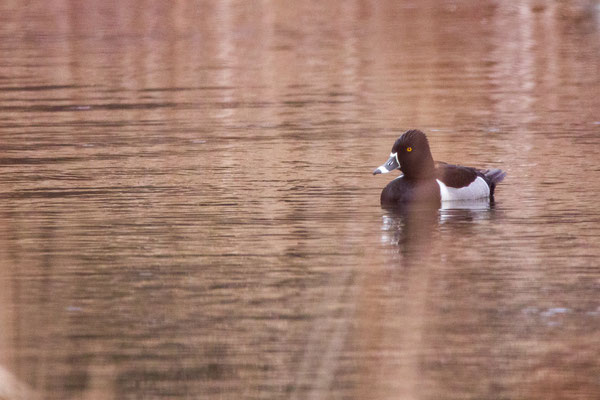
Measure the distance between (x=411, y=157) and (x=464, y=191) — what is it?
0.63 meters

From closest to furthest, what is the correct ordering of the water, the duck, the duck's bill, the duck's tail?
the water, the duck, the duck's bill, the duck's tail

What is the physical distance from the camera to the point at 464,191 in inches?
567

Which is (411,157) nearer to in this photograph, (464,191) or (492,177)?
(464,191)

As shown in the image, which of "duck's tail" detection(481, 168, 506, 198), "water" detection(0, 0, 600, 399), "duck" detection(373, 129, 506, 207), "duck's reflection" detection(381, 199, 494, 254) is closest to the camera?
"water" detection(0, 0, 600, 399)

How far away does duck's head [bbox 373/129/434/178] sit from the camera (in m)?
14.4

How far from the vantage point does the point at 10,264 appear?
11.6 m

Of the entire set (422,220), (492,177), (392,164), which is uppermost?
(392,164)

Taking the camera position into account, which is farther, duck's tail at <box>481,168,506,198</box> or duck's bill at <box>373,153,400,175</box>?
duck's tail at <box>481,168,506,198</box>

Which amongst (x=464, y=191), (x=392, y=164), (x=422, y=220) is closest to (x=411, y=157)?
(x=392, y=164)

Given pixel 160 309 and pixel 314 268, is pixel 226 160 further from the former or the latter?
pixel 160 309

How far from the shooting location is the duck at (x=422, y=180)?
14.3m

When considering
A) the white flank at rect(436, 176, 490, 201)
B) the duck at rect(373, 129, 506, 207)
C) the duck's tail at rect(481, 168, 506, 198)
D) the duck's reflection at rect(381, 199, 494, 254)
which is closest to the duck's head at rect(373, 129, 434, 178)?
the duck at rect(373, 129, 506, 207)

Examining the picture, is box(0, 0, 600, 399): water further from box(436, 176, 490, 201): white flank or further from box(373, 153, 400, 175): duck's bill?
box(373, 153, 400, 175): duck's bill

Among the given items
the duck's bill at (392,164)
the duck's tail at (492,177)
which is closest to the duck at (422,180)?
the duck's bill at (392,164)
